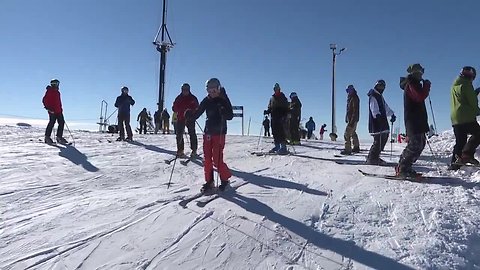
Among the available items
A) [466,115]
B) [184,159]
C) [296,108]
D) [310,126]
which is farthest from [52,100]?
[310,126]

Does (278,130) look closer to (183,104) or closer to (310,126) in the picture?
(183,104)

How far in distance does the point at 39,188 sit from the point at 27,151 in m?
4.94

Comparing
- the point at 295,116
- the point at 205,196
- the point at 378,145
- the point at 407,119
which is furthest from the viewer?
Result: the point at 295,116

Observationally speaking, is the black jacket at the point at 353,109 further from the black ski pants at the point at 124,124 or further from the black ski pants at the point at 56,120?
the black ski pants at the point at 56,120

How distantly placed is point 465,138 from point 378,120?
1.87 meters

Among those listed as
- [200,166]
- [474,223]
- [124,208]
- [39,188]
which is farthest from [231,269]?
[200,166]

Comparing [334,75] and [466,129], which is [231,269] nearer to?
[466,129]

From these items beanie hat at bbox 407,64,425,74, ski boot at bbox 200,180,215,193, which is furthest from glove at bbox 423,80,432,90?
ski boot at bbox 200,180,215,193

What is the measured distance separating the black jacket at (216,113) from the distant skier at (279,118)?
4331 millimetres

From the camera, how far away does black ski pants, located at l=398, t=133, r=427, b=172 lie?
21.9 ft

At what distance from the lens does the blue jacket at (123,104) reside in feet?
46.9

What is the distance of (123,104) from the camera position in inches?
563

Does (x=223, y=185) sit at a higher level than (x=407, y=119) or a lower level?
lower

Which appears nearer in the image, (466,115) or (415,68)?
(415,68)
